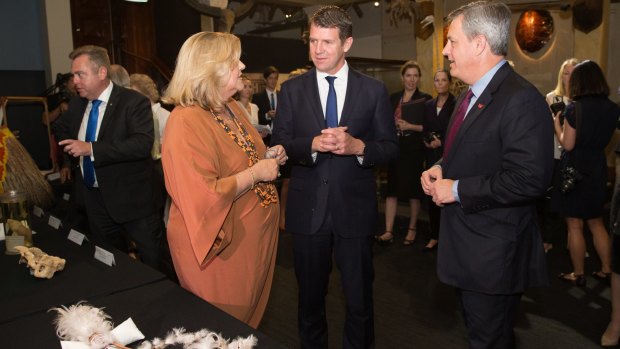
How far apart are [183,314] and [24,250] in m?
0.86

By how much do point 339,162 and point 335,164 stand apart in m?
0.02

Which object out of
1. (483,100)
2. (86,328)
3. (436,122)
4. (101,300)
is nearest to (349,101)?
(483,100)

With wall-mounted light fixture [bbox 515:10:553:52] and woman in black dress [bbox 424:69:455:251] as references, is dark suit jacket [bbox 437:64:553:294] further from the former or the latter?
→ wall-mounted light fixture [bbox 515:10:553:52]

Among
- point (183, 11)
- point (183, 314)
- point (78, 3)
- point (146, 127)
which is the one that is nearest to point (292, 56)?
point (183, 11)

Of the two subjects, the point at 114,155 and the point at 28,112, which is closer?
the point at 114,155

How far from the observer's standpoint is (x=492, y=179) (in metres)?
1.58

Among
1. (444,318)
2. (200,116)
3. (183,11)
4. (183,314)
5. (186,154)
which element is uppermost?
(183,11)

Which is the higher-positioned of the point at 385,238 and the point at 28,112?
the point at 28,112

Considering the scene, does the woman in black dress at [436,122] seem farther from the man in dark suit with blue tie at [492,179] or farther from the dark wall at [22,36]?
the dark wall at [22,36]

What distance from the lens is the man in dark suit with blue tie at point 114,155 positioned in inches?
112

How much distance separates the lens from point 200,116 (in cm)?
175

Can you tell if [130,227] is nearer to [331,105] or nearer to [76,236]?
[76,236]

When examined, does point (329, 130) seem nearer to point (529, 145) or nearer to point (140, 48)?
point (529, 145)

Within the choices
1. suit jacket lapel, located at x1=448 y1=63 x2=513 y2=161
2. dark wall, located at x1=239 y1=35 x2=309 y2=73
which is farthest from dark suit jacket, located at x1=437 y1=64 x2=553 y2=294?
dark wall, located at x1=239 y1=35 x2=309 y2=73
